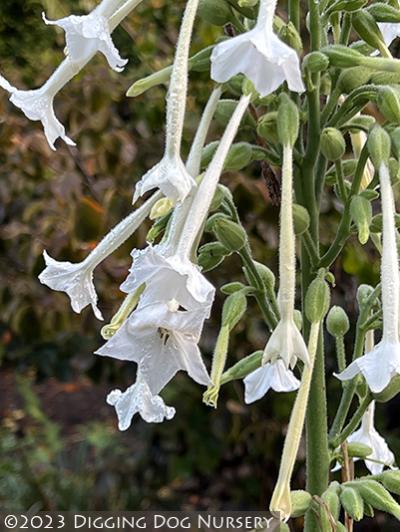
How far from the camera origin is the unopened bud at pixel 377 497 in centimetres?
62

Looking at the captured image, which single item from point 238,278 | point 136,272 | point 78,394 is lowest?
point 78,394

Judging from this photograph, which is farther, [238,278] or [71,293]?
[238,278]

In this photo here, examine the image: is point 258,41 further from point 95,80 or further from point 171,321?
point 95,80

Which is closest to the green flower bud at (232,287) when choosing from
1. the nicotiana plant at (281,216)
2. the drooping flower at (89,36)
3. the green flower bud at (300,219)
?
the nicotiana plant at (281,216)

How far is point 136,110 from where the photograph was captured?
1584mm

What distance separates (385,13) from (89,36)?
214 millimetres

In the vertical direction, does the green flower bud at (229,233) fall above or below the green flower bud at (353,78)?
below

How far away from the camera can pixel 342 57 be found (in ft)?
1.84

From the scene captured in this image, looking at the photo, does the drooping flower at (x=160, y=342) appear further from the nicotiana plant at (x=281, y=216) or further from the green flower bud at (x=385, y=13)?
the green flower bud at (x=385, y=13)

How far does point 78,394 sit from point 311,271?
9.86 ft

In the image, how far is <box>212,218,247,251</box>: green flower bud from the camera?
0.61 m

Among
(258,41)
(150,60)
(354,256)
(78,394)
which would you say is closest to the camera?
(258,41)

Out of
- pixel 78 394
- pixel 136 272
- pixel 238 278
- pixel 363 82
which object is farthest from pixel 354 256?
pixel 78 394

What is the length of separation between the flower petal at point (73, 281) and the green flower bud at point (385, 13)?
0.27m
